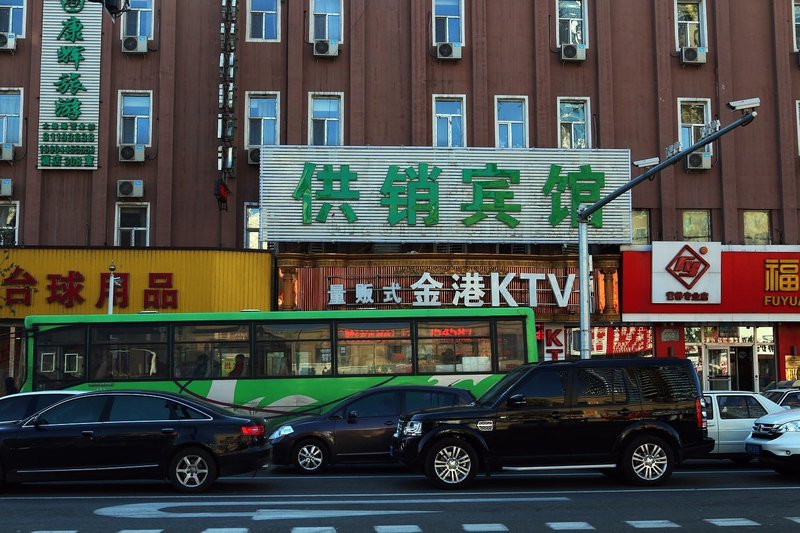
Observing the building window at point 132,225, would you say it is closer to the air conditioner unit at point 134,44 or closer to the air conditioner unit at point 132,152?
the air conditioner unit at point 132,152

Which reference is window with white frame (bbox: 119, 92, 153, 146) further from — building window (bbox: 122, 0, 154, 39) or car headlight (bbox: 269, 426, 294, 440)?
car headlight (bbox: 269, 426, 294, 440)

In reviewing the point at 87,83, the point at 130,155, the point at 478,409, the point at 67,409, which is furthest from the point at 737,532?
the point at 87,83

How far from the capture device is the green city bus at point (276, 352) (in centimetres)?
1864

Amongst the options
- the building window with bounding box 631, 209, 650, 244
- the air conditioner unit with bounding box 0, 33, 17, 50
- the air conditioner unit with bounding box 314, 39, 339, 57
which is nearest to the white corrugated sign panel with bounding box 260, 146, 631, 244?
the building window with bounding box 631, 209, 650, 244

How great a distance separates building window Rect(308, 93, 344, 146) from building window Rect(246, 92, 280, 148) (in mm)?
1082

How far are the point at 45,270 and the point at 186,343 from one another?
342 inches

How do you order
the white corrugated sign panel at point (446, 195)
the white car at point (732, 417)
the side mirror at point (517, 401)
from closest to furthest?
the side mirror at point (517, 401) → the white car at point (732, 417) → the white corrugated sign panel at point (446, 195)

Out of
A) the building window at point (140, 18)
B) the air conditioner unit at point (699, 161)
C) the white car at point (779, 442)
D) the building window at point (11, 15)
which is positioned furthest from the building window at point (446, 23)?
the white car at point (779, 442)

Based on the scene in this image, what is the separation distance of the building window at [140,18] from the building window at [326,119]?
18.0 ft

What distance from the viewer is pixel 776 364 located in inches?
1100

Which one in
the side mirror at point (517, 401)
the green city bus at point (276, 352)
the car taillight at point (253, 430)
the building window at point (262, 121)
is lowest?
the car taillight at point (253, 430)

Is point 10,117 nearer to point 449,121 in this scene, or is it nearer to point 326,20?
point 326,20

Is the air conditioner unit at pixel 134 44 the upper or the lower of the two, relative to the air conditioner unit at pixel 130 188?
upper

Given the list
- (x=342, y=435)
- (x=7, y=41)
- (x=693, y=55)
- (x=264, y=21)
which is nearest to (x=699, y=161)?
(x=693, y=55)
